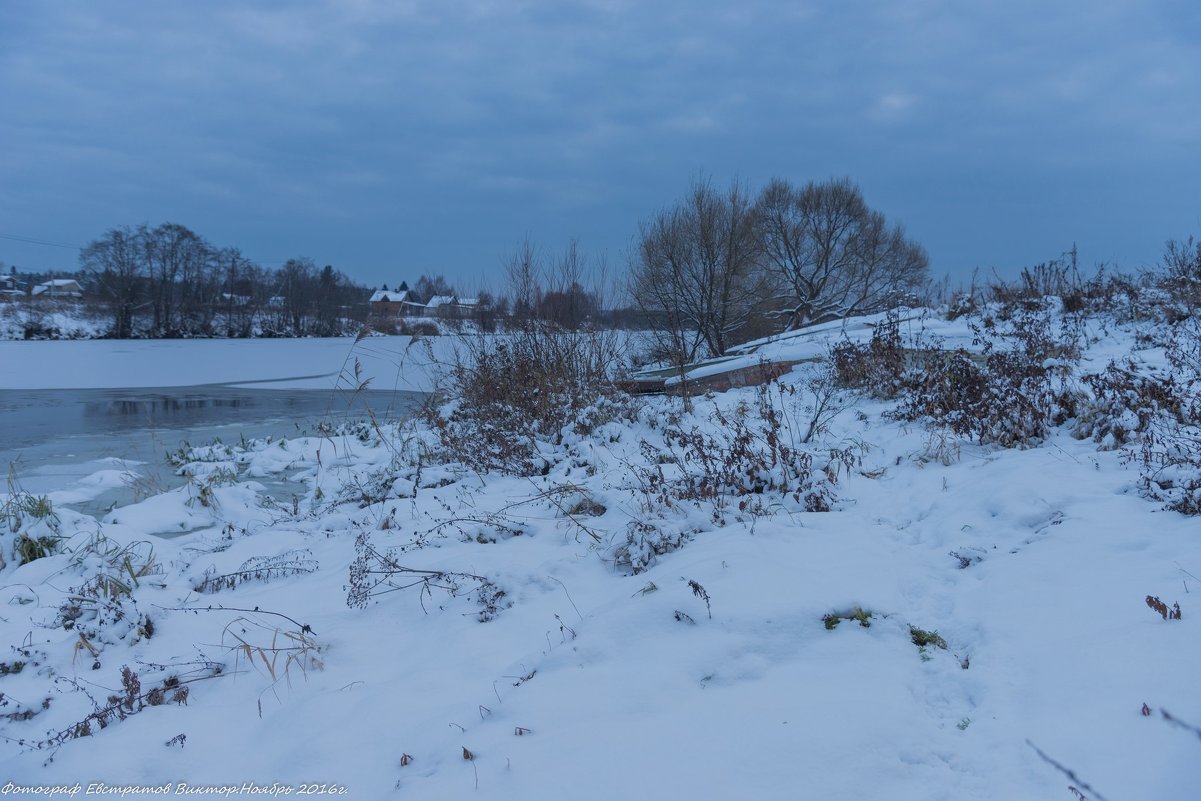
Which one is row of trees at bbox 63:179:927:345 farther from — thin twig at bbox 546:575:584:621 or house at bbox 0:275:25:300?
house at bbox 0:275:25:300

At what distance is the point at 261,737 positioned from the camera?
2.64 meters

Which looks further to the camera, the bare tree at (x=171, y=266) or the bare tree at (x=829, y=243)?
the bare tree at (x=171, y=266)

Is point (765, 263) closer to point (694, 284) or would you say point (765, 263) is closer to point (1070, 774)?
point (694, 284)

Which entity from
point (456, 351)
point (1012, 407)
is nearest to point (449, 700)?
point (1012, 407)

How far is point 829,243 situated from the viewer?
27.0 metres

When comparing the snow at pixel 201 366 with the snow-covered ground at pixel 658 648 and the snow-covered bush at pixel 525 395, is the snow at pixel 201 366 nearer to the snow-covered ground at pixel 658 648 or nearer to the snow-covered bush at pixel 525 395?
the snow-covered bush at pixel 525 395

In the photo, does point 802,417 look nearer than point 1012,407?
No

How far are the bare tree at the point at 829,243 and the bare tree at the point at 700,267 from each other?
8.19 metres

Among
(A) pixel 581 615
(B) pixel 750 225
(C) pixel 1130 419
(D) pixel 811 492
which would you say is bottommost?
(A) pixel 581 615

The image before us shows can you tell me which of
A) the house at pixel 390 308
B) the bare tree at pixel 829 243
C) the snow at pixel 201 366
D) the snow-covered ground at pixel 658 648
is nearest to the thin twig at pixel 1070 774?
the snow-covered ground at pixel 658 648

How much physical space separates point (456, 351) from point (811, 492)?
6473mm

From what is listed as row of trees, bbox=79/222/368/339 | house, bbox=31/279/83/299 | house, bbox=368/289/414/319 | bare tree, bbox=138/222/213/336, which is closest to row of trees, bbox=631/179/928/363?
house, bbox=368/289/414/319

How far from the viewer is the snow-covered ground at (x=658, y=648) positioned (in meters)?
2.12

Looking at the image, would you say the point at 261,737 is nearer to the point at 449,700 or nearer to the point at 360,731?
the point at 360,731
